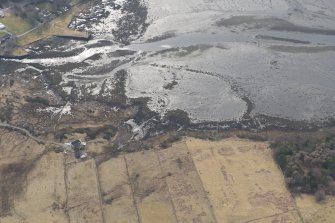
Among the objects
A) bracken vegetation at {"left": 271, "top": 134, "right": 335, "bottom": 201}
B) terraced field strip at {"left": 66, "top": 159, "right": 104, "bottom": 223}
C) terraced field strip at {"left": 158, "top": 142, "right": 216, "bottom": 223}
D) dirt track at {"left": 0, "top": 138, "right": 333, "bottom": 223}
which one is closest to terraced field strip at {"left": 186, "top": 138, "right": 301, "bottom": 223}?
dirt track at {"left": 0, "top": 138, "right": 333, "bottom": 223}

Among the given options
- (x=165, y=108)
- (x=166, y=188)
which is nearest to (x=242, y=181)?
(x=166, y=188)

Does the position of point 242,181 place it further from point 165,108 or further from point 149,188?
point 165,108

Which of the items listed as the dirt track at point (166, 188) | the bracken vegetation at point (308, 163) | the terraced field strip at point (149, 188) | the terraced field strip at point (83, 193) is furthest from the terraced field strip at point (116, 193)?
the bracken vegetation at point (308, 163)

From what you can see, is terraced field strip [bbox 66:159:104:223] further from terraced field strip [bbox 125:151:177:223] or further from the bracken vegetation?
the bracken vegetation

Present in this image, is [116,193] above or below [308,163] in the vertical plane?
below

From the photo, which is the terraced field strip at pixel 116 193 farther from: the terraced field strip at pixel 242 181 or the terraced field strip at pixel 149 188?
the terraced field strip at pixel 242 181

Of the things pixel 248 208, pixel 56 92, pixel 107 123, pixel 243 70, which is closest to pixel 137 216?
pixel 248 208
